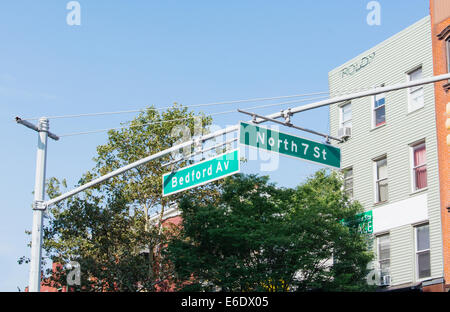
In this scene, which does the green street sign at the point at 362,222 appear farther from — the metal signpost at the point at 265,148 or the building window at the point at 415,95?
the metal signpost at the point at 265,148

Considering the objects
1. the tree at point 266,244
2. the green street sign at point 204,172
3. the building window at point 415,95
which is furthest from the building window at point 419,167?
the green street sign at point 204,172

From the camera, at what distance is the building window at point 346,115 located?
114ft

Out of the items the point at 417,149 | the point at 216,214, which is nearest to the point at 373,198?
the point at 417,149

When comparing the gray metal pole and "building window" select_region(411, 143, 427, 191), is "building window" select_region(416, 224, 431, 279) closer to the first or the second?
"building window" select_region(411, 143, 427, 191)

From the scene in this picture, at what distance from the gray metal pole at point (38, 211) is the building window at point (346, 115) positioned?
1877cm

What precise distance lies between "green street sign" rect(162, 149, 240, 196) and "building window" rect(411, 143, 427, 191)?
49.4ft

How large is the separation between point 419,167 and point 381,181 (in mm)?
2413

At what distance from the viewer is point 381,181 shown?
31938mm

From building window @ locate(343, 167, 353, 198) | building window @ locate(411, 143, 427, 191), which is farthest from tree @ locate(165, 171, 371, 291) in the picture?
building window @ locate(343, 167, 353, 198)

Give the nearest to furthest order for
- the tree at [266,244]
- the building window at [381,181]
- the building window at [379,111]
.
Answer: the tree at [266,244] → the building window at [381,181] → the building window at [379,111]

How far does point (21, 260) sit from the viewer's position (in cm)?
3588

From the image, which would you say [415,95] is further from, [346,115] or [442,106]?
[346,115]

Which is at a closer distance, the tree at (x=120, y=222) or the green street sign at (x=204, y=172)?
the green street sign at (x=204, y=172)
